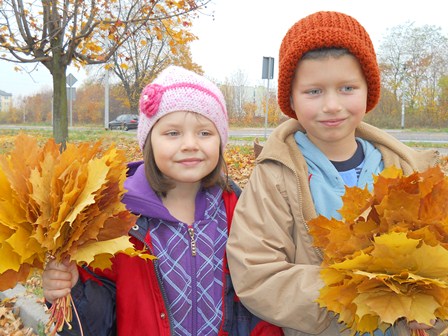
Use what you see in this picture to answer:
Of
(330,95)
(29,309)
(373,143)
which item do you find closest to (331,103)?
(330,95)

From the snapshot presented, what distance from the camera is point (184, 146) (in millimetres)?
2096

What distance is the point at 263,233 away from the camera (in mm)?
1933

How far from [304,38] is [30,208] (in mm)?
1281

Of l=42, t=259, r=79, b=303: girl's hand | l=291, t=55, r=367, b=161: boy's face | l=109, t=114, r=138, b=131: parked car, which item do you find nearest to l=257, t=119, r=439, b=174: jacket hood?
l=291, t=55, r=367, b=161: boy's face

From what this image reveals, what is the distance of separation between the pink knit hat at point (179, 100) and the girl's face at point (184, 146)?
0.11ft

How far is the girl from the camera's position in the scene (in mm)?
2045

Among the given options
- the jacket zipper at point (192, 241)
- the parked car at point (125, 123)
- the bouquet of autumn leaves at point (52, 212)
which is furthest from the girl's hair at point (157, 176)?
the parked car at point (125, 123)

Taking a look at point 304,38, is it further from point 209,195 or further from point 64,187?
point 64,187

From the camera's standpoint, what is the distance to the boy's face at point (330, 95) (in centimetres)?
202

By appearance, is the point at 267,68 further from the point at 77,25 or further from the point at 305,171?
the point at 305,171

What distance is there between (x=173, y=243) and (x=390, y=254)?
102 cm

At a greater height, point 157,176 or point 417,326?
point 157,176

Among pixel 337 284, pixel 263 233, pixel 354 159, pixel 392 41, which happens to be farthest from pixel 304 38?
pixel 392 41

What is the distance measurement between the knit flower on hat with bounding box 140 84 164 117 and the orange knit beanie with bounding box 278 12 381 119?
0.56 m
